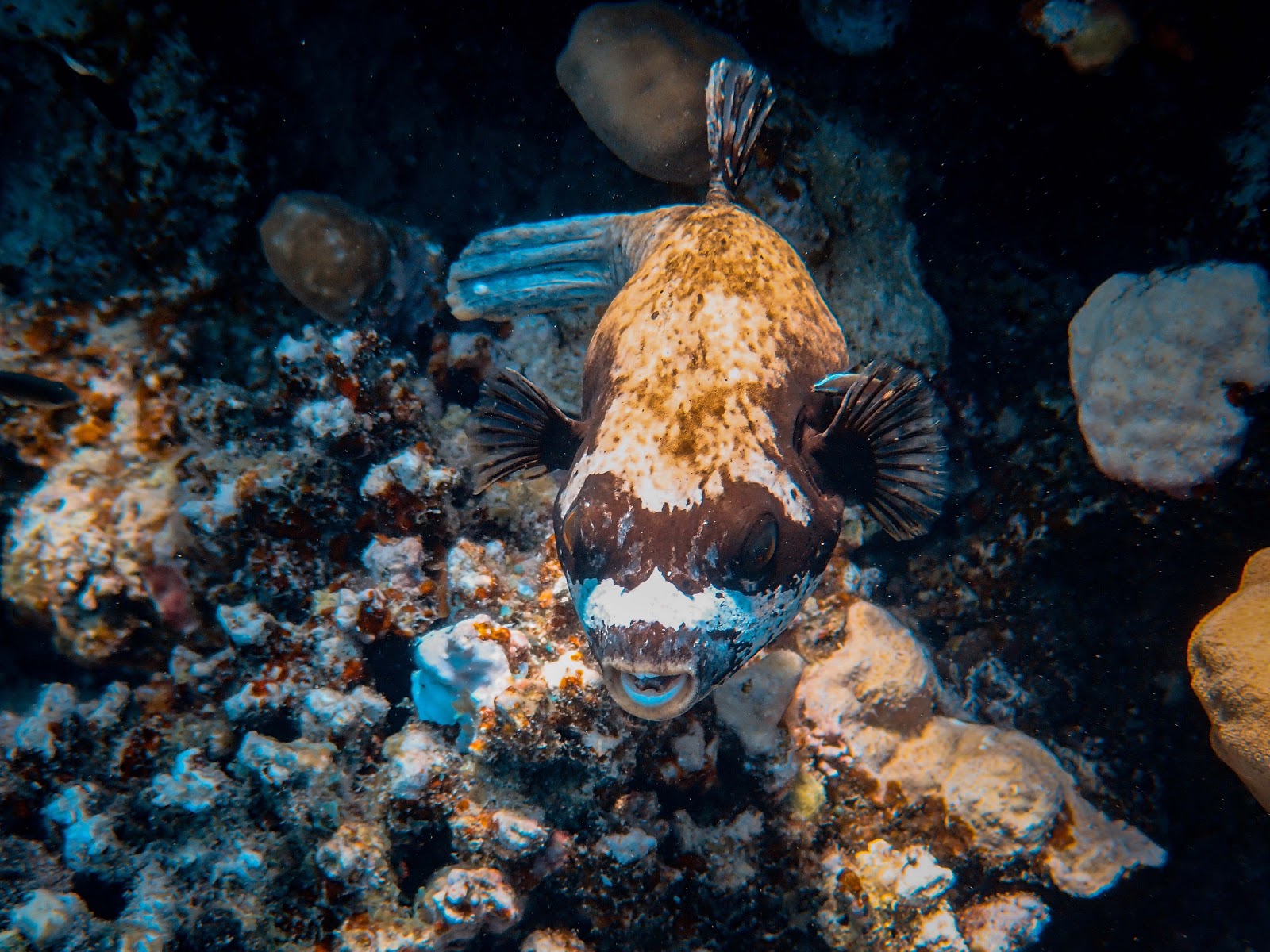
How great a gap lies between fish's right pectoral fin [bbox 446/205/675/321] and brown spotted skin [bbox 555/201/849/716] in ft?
3.35

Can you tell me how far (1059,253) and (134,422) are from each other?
6998 mm

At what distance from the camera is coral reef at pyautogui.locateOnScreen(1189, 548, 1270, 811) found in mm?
3078

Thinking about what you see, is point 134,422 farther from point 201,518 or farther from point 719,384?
point 719,384

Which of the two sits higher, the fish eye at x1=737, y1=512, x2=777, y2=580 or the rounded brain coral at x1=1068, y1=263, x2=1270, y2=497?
the rounded brain coral at x1=1068, y1=263, x2=1270, y2=497

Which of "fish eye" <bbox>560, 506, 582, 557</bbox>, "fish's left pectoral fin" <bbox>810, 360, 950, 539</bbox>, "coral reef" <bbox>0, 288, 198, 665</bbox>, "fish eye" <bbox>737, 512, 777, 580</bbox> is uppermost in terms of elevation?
"coral reef" <bbox>0, 288, 198, 665</bbox>

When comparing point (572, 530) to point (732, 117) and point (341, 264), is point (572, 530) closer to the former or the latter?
point (732, 117)

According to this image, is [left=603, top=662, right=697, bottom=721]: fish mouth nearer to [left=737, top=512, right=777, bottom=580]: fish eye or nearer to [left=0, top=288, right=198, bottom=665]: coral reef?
[left=737, top=512, right=777, bottom=580]: fish eye

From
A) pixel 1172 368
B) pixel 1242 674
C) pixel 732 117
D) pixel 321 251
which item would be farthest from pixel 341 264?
pixel 1242 674

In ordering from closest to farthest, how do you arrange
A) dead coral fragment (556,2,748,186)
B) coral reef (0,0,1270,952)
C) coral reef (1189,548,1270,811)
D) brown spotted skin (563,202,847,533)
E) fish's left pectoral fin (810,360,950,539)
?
brown spotted skin (563,202,847,533)
fish's left pectoral fin (810,360,950,539)
coral reef (1189,548,1270,811)
coral reef (0,0,1270,952)
dead coral fragment (556,2,748,186)

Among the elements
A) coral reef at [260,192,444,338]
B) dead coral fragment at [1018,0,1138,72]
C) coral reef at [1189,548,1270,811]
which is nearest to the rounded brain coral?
coral reef at [1189,548,1270,811]

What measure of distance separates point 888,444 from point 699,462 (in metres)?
0.99

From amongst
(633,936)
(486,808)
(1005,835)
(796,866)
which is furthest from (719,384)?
(1005,835)

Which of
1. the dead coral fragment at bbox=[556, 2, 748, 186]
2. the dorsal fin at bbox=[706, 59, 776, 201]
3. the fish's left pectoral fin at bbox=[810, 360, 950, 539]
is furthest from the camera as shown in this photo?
the dead coral fragment at bbox=[556, 2, 748, 186]

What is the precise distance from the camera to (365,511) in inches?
165
